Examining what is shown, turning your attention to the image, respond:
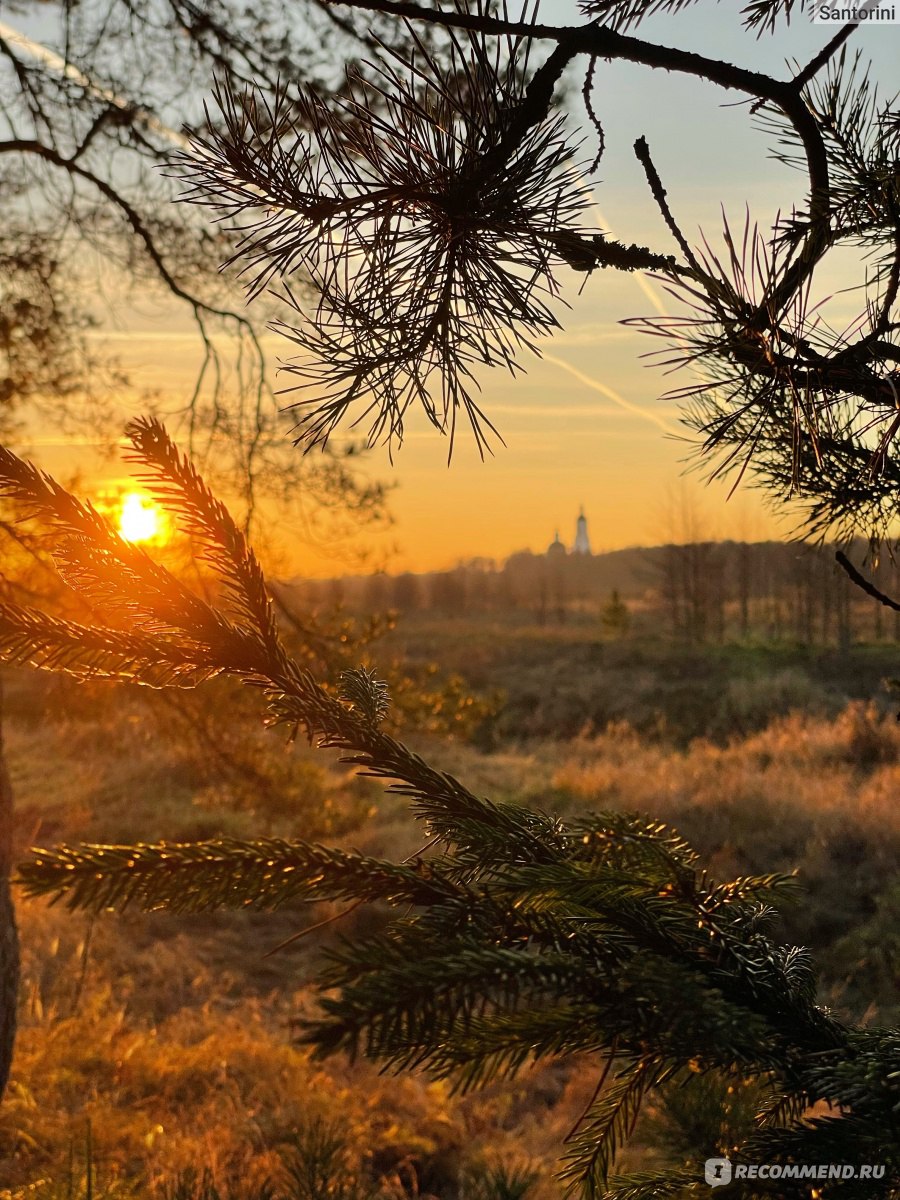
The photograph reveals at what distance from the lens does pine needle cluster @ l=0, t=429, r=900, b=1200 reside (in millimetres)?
546

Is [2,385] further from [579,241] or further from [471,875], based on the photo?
[471,875]

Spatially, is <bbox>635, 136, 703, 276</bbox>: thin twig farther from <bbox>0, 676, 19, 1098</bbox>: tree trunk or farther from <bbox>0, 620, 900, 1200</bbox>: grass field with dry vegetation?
<bbox>0, 676, 19, 1098</bbox>: tree trunk

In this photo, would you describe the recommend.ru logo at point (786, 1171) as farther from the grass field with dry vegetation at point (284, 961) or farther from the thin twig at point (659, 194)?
the thin twig at point (659, 194)

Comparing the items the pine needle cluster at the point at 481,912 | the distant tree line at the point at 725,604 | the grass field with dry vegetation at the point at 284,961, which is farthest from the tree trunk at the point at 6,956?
the distant tree line at the point at 725,604

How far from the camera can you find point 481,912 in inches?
26.9

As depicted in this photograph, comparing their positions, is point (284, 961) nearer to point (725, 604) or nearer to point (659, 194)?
point (659, 194)

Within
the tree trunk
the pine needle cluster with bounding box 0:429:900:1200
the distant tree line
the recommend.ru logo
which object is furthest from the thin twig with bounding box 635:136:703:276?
the distant tree line

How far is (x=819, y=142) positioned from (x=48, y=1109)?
586 cm

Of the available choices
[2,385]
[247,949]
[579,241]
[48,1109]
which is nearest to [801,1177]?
[579,241]

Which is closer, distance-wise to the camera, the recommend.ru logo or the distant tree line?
the recommend.ru logo

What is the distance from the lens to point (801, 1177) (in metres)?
0.66

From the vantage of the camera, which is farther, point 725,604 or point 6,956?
point 725,604

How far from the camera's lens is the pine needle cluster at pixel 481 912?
55cm

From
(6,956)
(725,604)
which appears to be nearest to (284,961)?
(6,956)
